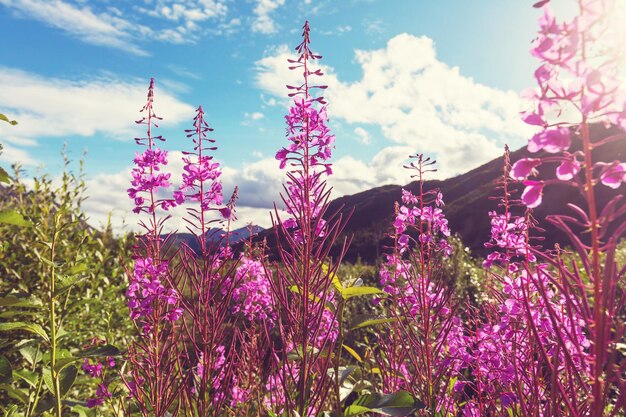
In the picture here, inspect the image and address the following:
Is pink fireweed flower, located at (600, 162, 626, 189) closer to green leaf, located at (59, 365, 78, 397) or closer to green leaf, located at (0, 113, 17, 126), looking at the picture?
green leaf, located at (0, 113, 17, 126)

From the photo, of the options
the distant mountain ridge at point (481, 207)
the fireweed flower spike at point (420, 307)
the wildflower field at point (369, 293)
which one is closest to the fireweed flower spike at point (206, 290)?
the wildflower field at point (369, 293)

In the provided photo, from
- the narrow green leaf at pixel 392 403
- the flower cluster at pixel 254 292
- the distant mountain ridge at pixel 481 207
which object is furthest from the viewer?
the distant mountain ridge at pixel 481 207

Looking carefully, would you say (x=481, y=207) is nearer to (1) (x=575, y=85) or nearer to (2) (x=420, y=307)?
(2) (x=420, y=307)

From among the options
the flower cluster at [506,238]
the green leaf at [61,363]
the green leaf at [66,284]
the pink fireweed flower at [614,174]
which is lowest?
the green leaf at [61,363]

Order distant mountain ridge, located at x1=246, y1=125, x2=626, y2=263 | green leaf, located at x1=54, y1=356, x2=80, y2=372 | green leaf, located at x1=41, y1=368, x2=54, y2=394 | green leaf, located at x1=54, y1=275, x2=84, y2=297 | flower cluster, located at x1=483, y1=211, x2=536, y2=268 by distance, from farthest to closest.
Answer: distant mountain ridge, located at x1=246, y1=125, x2=626, y2=263 < flower cluster, located at x1=483, y1=211, x2=536, y2=268 < green leaf, located at x1=41, y1=368, x2=54, y2=394 < green leaf, located at x1=54, y1=275, x2=84, y2=297 < green leaf, located at x1=54, y1=356, x2=80, y2=372

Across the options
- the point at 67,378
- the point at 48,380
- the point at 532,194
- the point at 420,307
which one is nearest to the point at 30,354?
the point at 48,380

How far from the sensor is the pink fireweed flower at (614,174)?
3.16ft

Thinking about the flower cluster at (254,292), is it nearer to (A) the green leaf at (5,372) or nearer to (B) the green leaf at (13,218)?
(A) the green leaf at (5,372)

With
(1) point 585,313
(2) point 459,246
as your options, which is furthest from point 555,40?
(2) point 459,246

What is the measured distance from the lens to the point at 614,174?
0.97 m

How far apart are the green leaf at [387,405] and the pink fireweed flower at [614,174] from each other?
3.13 feet

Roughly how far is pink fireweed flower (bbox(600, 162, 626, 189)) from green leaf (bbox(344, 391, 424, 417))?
3.13 ft

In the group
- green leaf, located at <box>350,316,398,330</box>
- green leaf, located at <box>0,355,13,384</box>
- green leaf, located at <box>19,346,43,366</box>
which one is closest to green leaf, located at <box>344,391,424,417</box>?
green leaf, located at <box>350,316,398,330</box>

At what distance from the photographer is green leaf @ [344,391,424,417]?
5.02 ft
